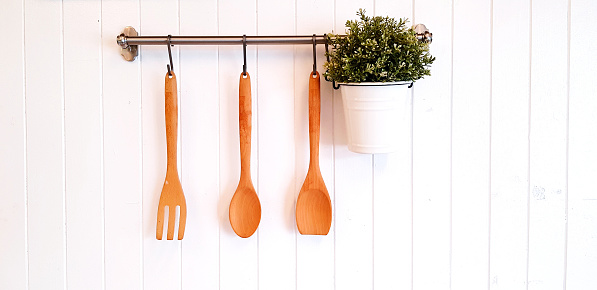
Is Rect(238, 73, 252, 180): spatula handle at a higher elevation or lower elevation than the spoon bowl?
higher

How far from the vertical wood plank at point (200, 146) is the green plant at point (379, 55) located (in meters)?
0.26

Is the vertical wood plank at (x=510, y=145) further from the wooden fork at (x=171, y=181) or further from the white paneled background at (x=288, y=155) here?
the wooden fork at (x=171, y=181)

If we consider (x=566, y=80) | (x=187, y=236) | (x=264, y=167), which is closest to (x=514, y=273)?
(x=566, y=80)

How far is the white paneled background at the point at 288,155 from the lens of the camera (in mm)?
1029

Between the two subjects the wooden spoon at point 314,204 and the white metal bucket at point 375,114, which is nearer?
the white metal bucket at point 375,114

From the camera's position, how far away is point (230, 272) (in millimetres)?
1066

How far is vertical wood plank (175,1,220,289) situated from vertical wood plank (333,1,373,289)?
23cm

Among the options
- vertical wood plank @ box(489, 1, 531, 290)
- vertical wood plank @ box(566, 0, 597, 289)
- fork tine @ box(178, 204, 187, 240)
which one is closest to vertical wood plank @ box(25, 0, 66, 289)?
fork tine @ box(178, 204, 187, 240)

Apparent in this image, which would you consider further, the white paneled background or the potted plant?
the white paneled background

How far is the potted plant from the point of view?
91 cm

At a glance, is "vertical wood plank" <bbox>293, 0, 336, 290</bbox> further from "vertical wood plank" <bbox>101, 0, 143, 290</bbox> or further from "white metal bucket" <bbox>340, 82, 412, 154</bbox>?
"vertical wood plank" <bbox>101, 0, 143, 290</bbox>

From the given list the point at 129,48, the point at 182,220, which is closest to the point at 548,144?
the point at 182,220

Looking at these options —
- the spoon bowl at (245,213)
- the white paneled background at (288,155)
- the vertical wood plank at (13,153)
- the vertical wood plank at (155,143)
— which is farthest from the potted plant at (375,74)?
the vertical wood plank at (13,153)

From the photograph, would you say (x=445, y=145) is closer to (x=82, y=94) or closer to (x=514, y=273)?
(x=514, y=273)
